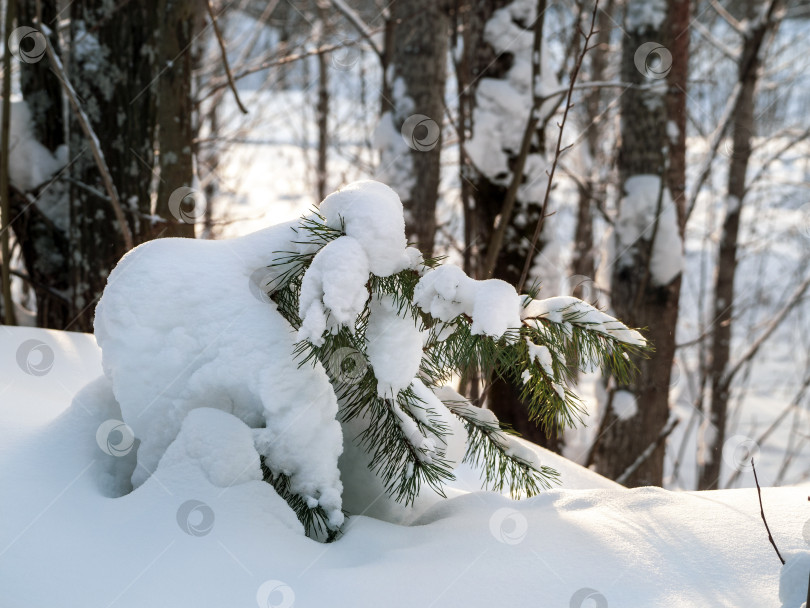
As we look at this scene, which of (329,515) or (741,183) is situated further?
(741,183)

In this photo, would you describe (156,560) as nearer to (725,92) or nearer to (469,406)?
(469,406)

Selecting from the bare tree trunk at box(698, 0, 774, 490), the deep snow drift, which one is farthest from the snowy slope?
the bare tree trunk at box(698, 0, 774, 490)

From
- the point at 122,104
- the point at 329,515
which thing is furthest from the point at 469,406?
the point at 122,104

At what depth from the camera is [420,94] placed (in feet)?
14.3

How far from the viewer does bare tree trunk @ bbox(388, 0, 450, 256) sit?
434 centimetres

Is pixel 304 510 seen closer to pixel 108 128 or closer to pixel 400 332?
pixel 400 332

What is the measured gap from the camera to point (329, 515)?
121 cm

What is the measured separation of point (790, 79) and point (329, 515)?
8344mm

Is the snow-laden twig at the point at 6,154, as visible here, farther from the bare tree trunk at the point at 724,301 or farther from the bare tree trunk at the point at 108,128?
the bare tree trunk at the point at 724,301

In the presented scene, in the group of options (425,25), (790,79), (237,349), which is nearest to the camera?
(237,349)

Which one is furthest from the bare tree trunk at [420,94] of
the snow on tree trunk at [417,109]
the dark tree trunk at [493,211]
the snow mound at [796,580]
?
the snow mound at [796,580]

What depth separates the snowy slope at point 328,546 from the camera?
991 mm

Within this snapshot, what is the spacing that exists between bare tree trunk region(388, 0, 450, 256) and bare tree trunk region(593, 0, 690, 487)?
1.23 metres

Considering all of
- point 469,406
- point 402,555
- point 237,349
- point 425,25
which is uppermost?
point 425,25
